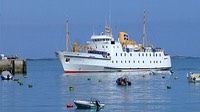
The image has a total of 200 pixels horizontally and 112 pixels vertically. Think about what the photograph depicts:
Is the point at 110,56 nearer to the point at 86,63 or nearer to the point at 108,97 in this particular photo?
the point at 86,63

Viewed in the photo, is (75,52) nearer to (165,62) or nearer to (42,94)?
(165,62)

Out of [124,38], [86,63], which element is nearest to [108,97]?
[86,63]

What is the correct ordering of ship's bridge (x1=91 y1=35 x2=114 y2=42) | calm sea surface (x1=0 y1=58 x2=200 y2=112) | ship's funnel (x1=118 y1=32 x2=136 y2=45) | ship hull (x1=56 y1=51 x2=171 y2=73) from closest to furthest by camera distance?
calm sea surface (x1=0 y1=58 x2=200 y2=112)
ship hull (x1=56 y1=51 x2=171 y2=73)
ship's bridge (x1=91 y1=35 x2=114 y2=42)
ship's funnel (x1=118 y1=32 x2=136 y2=45)

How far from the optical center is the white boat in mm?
126625

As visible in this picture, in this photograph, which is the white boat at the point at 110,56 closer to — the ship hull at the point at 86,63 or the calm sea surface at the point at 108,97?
the ship hull at the point at 86,63

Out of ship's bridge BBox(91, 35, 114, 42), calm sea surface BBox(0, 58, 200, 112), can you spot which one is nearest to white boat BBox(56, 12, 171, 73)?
ship's bridge BBox(91, 35, 114, 42)

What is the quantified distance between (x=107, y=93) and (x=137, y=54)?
173ft

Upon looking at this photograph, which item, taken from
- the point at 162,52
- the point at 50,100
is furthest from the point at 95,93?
the point at 162,52

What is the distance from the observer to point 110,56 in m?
128

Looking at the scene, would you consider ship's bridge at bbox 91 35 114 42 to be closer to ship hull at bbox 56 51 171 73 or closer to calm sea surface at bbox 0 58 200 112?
ship hull at bbox 56 51 171 73

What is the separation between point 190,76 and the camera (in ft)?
327

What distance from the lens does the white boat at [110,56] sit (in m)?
127

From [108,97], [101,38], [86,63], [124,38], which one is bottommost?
[108,97]

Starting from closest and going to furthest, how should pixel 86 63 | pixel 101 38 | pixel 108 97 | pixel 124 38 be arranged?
1. pixel 108 97
2. pixel 86 63
3. pixel 101 38
4. pixel 124 38
